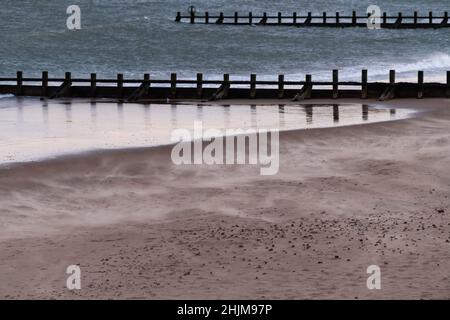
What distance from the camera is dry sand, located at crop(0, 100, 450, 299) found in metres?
12.2

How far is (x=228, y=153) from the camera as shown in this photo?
21016 millimetres

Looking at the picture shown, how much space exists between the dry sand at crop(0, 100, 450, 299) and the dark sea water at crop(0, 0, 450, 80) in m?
26.3

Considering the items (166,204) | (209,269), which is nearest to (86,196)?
(166,204)

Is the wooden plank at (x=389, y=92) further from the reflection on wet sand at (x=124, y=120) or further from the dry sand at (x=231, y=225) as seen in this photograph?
the dry sand at (x=231, y=225)

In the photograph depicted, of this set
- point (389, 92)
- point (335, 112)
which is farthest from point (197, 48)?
point (335, 112)

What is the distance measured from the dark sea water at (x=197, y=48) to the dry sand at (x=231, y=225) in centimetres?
2631

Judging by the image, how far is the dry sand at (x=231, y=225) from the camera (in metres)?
12.2

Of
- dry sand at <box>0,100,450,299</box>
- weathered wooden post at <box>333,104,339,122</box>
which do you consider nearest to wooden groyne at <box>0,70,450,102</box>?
weathered wooden post at <box>333,104,339,122</box>

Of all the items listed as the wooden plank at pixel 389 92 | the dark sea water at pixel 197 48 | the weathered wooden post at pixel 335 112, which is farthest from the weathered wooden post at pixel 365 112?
the dark sea water at pixel 197 48

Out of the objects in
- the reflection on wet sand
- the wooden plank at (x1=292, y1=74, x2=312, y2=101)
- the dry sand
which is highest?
the wooden plank at (x1=292, y1=74, x2=312, y2=101)

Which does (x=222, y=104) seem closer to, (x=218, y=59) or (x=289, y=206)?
(x=289, y=206)

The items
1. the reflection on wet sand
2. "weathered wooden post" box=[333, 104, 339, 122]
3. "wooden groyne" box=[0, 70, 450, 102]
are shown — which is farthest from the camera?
"wooden groyne" box=[0, 70, 450, 102]

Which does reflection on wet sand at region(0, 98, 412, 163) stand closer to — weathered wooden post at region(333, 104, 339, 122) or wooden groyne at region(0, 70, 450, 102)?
weathered wooden post at region(333, 104, 339, 122)

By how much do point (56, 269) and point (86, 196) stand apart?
4.34 m
